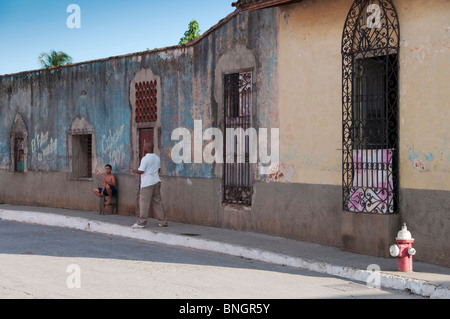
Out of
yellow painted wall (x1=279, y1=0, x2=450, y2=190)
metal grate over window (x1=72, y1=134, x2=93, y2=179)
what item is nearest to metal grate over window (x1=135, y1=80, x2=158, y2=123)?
metal grate over window (x1=72, y1=134, x2=93, y2=179)

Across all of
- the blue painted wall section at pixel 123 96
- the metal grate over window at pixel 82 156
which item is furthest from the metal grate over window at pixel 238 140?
the metal grate over window at pixel 82 156

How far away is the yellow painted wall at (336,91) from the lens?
29.3ft

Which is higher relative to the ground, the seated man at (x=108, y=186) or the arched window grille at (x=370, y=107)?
the arched window grille at (x=370, y=107)

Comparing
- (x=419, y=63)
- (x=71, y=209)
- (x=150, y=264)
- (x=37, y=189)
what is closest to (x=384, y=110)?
(x=419, y=63)

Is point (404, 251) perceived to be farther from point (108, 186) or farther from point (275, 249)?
point (108, 186)

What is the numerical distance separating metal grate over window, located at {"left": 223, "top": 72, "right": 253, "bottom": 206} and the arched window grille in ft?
8.21

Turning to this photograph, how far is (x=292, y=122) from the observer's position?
11.3 meters

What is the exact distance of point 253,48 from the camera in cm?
1219

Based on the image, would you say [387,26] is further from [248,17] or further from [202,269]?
[202,269]

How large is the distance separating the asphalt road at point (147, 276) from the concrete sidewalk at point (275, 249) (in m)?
0.19

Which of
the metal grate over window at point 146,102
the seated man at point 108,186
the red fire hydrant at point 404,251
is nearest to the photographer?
the red fire hydrant at point 404,251

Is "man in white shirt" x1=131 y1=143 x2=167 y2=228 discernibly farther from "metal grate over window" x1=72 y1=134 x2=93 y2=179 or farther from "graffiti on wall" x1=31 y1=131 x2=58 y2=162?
"graffiti on wall" x1=31 y1=131 x2=58 y2=162

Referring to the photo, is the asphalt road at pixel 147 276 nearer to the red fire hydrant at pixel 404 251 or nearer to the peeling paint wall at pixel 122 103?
the red fire hydrant at pixel 404 251

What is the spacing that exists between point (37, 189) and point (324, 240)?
10.5 meters
